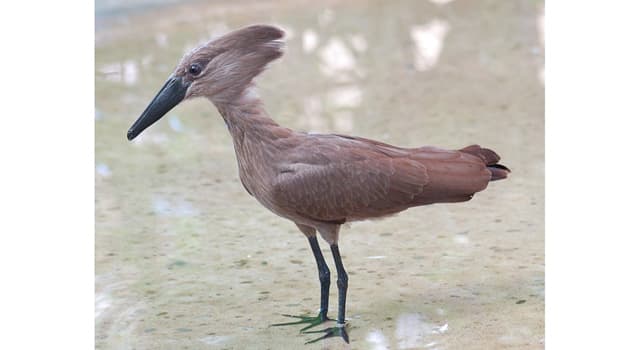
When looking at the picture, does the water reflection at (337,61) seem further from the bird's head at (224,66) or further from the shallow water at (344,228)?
the bird's head at (224,66)

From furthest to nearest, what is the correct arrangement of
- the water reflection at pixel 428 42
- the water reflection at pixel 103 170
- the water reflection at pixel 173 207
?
1. the water reflection at pixel 428 42
2. the water reflection at pixel 103 170
3. the water reflection at pixel 173 207

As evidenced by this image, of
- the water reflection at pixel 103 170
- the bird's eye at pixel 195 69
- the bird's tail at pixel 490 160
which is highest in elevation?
the bird's eye at pixel 195 69

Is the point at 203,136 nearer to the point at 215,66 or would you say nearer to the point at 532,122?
the point at 532,122

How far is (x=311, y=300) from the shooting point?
3166 millimetres

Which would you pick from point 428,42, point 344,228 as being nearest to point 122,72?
point 428,42

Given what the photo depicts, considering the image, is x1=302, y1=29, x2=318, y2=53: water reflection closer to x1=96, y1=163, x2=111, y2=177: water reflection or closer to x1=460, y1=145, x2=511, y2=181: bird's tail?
x1=96, y1=163, x2=111, y2=177: water reflection

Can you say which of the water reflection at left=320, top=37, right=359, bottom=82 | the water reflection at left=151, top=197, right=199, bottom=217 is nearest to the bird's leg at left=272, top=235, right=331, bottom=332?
the water reflection at left=151, top=197, right=199, bottom=217

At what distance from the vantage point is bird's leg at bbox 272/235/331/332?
2949mm

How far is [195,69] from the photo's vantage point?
2.74m

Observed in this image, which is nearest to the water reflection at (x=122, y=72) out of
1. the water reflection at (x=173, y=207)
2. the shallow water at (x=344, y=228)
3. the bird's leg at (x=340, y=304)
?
the shallow water at (x=344, y=228)

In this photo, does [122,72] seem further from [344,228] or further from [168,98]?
[168,98]

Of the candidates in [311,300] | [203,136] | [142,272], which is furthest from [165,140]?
[311,300]

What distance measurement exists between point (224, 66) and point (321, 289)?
735 mm

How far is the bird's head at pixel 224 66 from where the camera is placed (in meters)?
2.73
